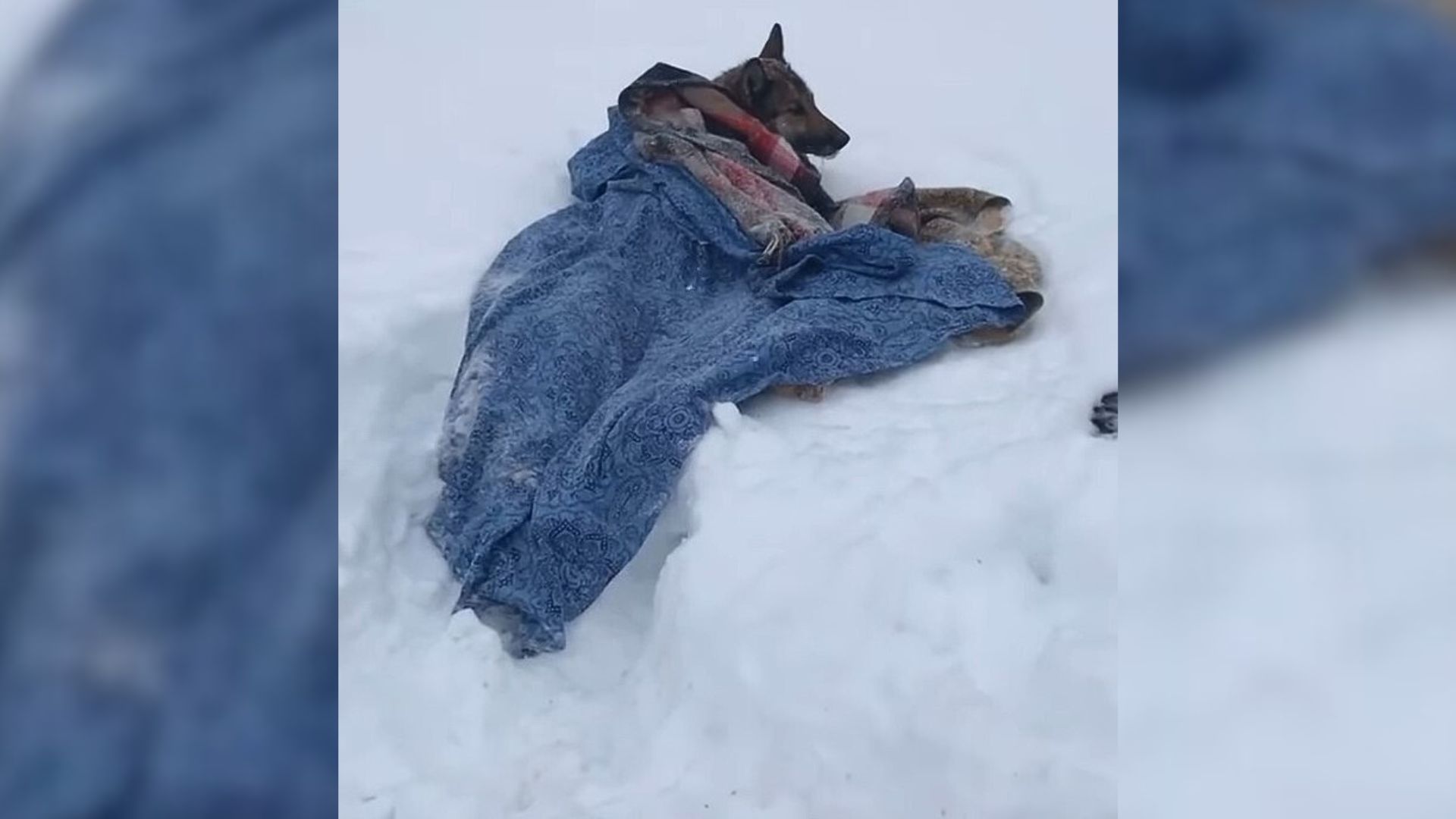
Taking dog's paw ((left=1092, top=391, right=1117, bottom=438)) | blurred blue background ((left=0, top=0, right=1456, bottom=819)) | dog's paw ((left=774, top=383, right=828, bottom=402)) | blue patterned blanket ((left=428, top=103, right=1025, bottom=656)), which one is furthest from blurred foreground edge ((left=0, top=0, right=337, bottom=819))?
dog's paw ((left=1092, top=391, right=1117, bottom=438))

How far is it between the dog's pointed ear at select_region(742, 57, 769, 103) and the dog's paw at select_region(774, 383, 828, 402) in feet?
1.31

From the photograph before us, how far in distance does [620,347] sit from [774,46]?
1.23 feet

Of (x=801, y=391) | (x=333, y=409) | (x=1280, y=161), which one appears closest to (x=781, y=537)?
(x=801, y=391)

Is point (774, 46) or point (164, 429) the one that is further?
point (774, 46)

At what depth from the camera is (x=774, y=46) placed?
63.1 inches

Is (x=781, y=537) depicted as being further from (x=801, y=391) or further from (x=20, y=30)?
(x=20, y=30)

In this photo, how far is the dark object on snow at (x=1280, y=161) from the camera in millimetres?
1193

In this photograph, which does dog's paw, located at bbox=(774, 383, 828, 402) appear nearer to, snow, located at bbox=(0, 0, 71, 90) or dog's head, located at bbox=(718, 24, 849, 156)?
dog's head, located at bbox=(718, 24, 849, 156)

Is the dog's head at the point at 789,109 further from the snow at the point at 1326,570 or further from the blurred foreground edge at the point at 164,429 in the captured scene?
the snow at the point at 1326,570

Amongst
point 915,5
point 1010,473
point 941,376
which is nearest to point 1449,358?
point 1010,473

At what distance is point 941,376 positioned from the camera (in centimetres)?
151

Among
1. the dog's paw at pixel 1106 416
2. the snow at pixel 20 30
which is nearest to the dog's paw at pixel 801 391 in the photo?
the dog's paw at pixel 1106 416

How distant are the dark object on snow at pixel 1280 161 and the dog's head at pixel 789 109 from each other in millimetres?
570

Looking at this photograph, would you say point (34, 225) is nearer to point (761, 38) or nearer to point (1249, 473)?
point (761, 38)
